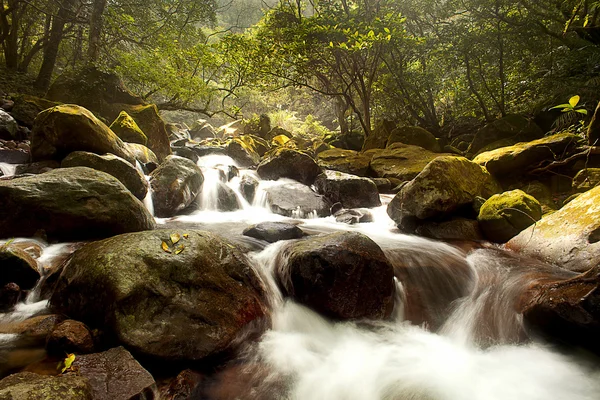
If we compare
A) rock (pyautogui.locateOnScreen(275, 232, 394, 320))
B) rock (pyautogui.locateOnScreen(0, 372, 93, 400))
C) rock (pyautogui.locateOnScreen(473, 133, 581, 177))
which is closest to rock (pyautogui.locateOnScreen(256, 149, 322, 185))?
rock (pyautogui.locateOnScreen(473, 133, 581, 177))

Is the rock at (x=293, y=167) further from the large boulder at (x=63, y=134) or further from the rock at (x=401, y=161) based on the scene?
the large boulder at (x=63, y=134)

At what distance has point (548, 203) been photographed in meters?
6.48

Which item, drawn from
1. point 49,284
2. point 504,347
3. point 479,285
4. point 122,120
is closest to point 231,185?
point 122,120

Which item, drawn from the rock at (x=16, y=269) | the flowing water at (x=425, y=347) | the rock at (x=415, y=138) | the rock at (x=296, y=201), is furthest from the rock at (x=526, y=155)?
the rock at (x=16, y=269)

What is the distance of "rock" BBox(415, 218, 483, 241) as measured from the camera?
607cm

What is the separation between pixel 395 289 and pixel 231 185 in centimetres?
712

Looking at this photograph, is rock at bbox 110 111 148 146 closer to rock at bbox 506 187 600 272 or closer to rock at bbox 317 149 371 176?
rock at bbox 317 149 371 176

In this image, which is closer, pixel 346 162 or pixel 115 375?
pixel 115 375

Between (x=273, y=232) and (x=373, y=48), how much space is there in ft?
37.0

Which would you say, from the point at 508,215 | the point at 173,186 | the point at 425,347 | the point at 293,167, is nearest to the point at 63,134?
the point at 173,186

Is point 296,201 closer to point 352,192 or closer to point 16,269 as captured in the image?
point 352,192

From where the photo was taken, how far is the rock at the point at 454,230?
607cm

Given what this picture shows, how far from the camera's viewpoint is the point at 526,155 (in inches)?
279

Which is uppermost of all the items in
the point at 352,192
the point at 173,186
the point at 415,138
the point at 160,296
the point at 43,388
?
the point at 415,138
